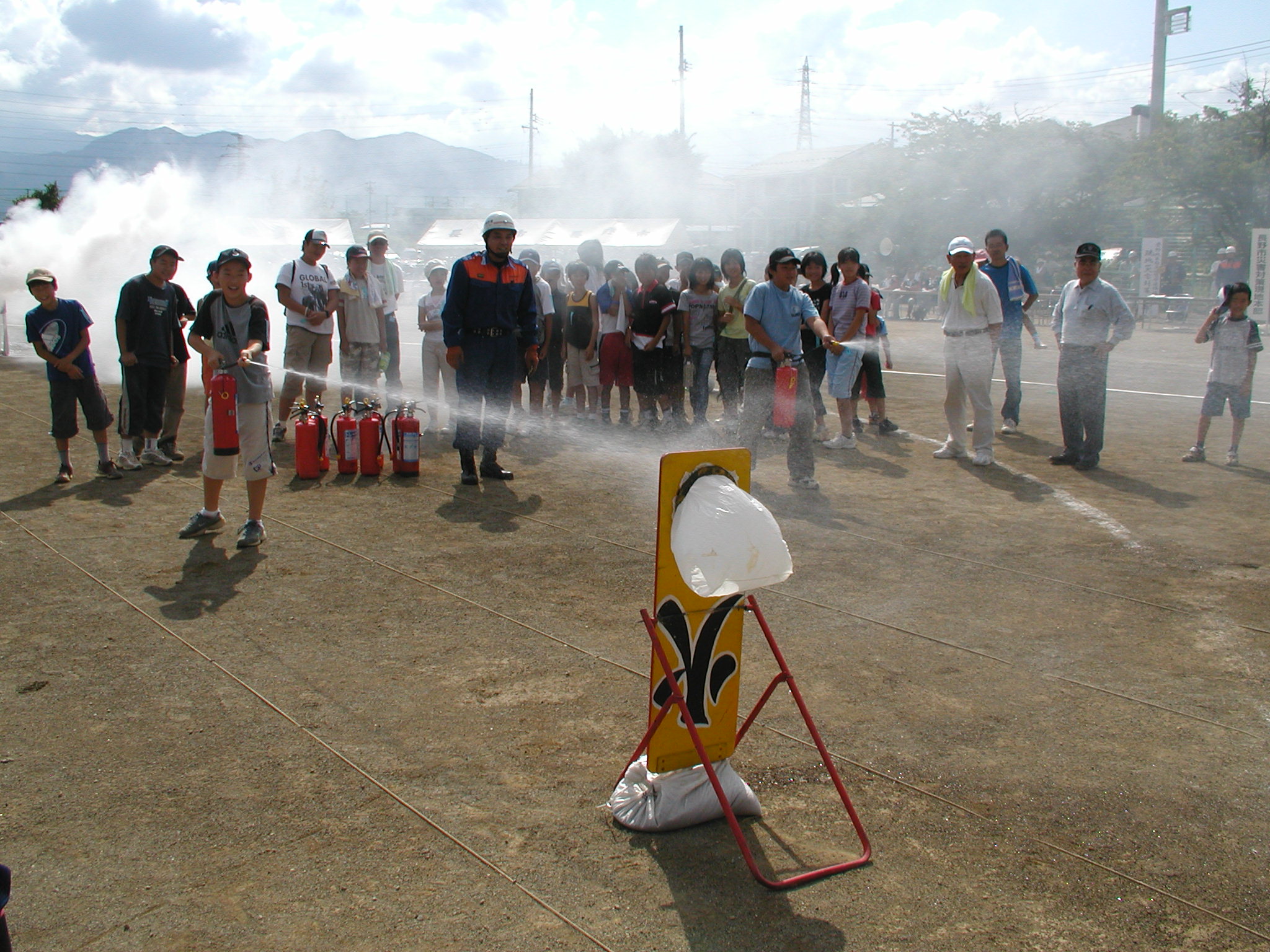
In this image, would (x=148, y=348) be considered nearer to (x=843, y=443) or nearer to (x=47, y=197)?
(x=843, y=443)

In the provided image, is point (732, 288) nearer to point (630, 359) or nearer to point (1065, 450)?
point (630, 359)

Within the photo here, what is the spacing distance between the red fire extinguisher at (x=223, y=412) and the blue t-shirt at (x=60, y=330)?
2.61 meters

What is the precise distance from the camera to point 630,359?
35.5ft

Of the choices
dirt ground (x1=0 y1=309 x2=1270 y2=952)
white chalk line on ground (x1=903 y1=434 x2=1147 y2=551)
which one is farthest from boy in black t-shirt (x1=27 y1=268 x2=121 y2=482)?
white chalk line on ground (x1=903 y1=434 x2=1147 y2=551)

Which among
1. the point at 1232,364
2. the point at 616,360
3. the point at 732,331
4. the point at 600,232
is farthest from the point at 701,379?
the point at 600,232

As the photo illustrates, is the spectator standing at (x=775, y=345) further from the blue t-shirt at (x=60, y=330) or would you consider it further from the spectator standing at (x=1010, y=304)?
the blue t-shirt at (x=60, y=330)

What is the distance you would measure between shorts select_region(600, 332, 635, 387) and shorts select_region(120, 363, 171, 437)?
4.32 m

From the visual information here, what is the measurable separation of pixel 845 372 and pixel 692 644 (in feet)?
22.7

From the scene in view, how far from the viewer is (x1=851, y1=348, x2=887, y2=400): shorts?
10.4m

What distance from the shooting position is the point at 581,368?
444 inches

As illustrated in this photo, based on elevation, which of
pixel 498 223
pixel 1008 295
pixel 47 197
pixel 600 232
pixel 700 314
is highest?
pixel 600 232

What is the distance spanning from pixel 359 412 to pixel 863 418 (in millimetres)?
6027

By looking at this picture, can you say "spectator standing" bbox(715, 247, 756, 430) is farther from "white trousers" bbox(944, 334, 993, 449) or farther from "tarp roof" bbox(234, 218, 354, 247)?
"tarp roof" bbox(234, 218, 354, 247)

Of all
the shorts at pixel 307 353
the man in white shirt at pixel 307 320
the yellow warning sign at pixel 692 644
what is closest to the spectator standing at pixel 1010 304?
the man in white shirt at pixel 307 320
